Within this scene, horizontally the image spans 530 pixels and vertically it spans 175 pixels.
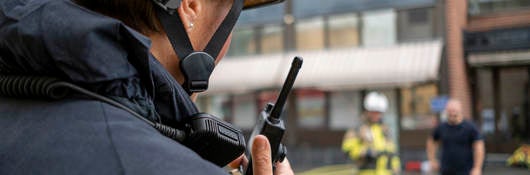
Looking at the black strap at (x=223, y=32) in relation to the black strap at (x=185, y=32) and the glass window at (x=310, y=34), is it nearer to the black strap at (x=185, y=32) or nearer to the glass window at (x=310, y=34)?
the black strap at (x=185, y=32)

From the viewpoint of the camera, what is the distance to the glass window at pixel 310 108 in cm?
2195

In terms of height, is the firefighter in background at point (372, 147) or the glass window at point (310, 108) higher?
the firefighter in background at point (372, 147)

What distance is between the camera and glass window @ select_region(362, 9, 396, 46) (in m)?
20.2

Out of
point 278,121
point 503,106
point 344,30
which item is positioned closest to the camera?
point 278,121

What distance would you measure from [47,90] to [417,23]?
1961 centimetres

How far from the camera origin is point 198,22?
4.51ft

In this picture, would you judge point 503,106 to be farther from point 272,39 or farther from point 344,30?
point 272,39

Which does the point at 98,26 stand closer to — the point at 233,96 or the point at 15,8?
the point at 15,8

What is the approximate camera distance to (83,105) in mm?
979

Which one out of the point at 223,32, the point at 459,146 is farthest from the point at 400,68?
the point at 223,32

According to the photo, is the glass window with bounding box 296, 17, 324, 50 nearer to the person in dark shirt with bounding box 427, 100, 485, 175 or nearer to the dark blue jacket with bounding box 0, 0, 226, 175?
the person in dark shirt with bounding box 427, 100, 485, 175

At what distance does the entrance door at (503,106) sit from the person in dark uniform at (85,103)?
65.3ft

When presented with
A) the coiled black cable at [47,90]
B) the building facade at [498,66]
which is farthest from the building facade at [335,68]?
the coiled black cable at [47,90]

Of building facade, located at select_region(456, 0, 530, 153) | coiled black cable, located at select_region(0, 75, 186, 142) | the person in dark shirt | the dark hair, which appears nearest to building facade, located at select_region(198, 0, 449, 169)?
building facade, located at select_region(456, 0, 530, 153)
